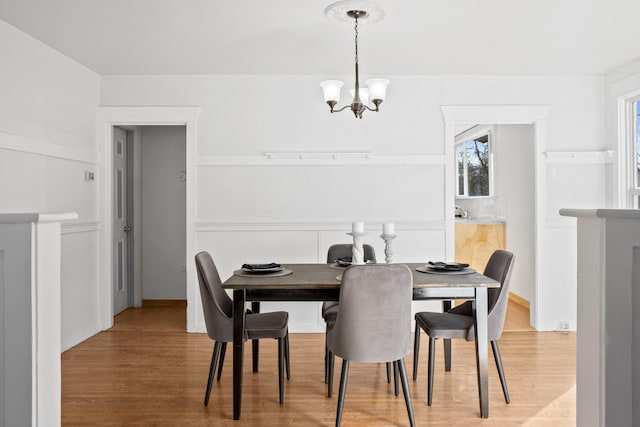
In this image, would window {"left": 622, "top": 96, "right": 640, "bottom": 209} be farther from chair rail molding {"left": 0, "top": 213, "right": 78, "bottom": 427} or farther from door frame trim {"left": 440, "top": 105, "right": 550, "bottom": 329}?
chair rail molding {"left": 0, "top": 213, "right": 78, "bottom": 427}

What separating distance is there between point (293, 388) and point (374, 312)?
1022 mm

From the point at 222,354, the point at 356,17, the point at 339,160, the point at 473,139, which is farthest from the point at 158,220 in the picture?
the point at 473,139

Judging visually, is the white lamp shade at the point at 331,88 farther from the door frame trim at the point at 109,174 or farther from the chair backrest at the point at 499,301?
the door frame trim at the point at 109,174

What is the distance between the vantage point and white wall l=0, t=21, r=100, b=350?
124 inches

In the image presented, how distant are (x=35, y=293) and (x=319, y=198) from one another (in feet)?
10.1

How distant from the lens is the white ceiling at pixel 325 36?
112 inches

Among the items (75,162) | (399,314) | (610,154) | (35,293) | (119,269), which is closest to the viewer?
(35,293)

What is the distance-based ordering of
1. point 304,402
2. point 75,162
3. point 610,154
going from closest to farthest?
point 304,402 < point 75,162 < point 610,154

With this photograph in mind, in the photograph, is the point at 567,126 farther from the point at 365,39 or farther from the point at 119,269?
the point at 119,269

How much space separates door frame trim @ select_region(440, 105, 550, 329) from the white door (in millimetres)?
3449

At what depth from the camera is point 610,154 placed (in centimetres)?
420

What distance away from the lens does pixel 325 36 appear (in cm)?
333

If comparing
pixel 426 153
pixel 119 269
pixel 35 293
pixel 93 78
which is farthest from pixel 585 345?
pixel 119 269

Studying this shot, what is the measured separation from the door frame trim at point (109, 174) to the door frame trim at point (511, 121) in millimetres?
2418
